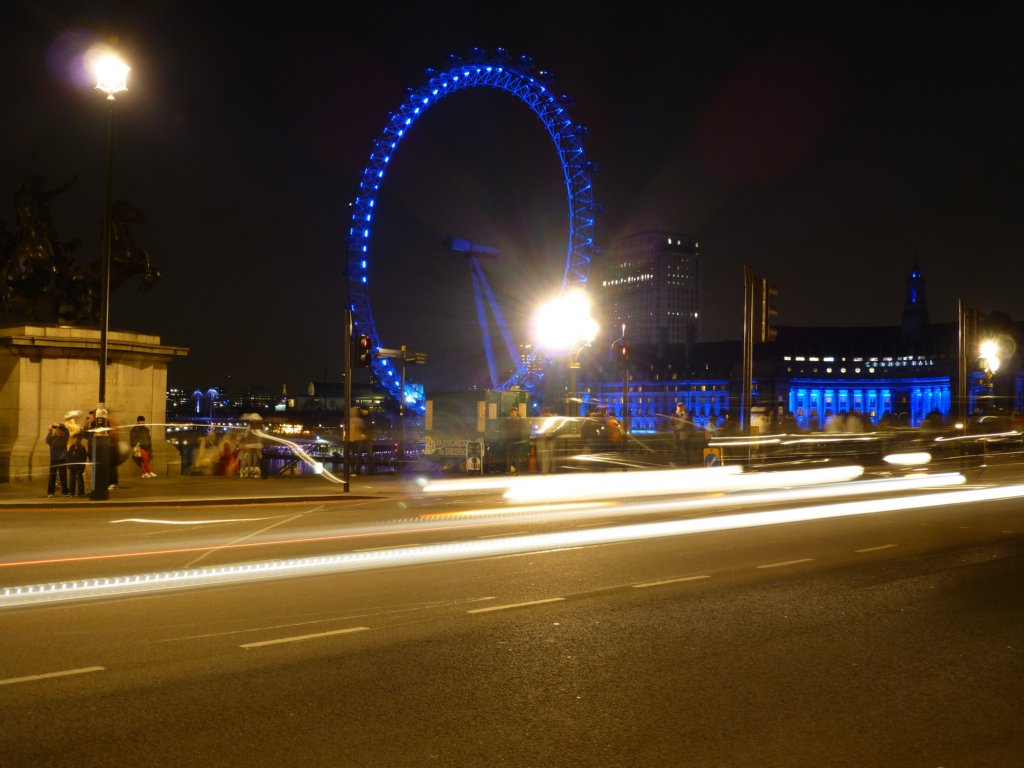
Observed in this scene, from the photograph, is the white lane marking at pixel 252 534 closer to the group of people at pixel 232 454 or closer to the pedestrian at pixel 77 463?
the pedestrian at pixel 77 463

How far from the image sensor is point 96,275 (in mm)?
26266

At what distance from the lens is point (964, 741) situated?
19.2 ft

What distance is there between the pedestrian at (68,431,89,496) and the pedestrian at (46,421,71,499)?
98 millimetres

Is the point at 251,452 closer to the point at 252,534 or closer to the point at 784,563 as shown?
the point at 252,534

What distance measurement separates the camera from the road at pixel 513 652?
5.70 metres

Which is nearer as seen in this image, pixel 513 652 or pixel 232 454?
pixel 513 652

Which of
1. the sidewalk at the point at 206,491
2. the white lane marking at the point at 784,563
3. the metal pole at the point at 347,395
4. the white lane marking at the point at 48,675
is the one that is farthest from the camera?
the metal pole at the point at 347,395

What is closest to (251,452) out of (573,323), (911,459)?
(573,323)

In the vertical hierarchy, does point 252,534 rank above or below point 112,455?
below

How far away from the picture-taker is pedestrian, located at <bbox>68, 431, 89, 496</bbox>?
20.8 meters

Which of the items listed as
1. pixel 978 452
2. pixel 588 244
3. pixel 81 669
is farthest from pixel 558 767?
pixel 588 244

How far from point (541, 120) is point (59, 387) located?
2768cm

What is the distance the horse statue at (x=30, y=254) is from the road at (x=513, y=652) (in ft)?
42.0

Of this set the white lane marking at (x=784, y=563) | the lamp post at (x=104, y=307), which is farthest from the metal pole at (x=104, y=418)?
the white lane marking at (x=784, y=563)
